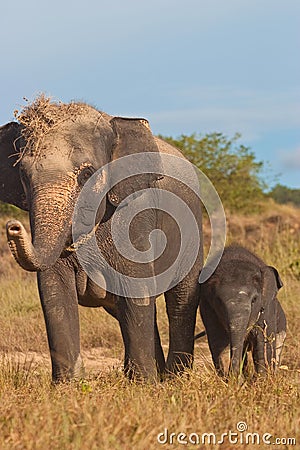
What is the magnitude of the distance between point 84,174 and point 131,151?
747 millimetres

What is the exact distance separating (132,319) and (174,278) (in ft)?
4.54

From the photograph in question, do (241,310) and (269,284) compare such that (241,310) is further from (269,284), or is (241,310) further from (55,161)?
(55,161)

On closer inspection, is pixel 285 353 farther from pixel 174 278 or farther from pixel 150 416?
pixel 150 416

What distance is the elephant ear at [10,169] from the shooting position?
24.7 ft

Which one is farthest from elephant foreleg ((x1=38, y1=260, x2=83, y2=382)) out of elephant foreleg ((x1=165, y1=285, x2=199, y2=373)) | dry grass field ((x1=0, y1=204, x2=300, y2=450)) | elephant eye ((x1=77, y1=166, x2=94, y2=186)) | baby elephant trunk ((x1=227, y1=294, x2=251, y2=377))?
elephant foreleg ((x1=165, y1=285, x2=199, y2=373))

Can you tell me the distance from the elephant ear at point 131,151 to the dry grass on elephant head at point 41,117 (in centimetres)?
38

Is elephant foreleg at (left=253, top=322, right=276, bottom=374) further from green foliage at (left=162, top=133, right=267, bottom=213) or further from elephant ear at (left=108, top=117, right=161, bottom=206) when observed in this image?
green foliage at (left=162, top=133, right=267, bottom=213)

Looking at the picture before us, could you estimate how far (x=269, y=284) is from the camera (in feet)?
26.6

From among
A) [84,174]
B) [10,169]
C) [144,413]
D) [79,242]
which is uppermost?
[10,169]

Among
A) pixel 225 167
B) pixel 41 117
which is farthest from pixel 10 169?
pixel 225 167

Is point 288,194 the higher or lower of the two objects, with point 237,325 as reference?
higher

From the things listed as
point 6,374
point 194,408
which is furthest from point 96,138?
point 194,408

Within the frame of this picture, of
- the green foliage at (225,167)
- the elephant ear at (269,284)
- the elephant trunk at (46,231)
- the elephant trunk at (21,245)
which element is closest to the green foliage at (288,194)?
the green foliage at (225,167)

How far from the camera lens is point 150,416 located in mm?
4934
